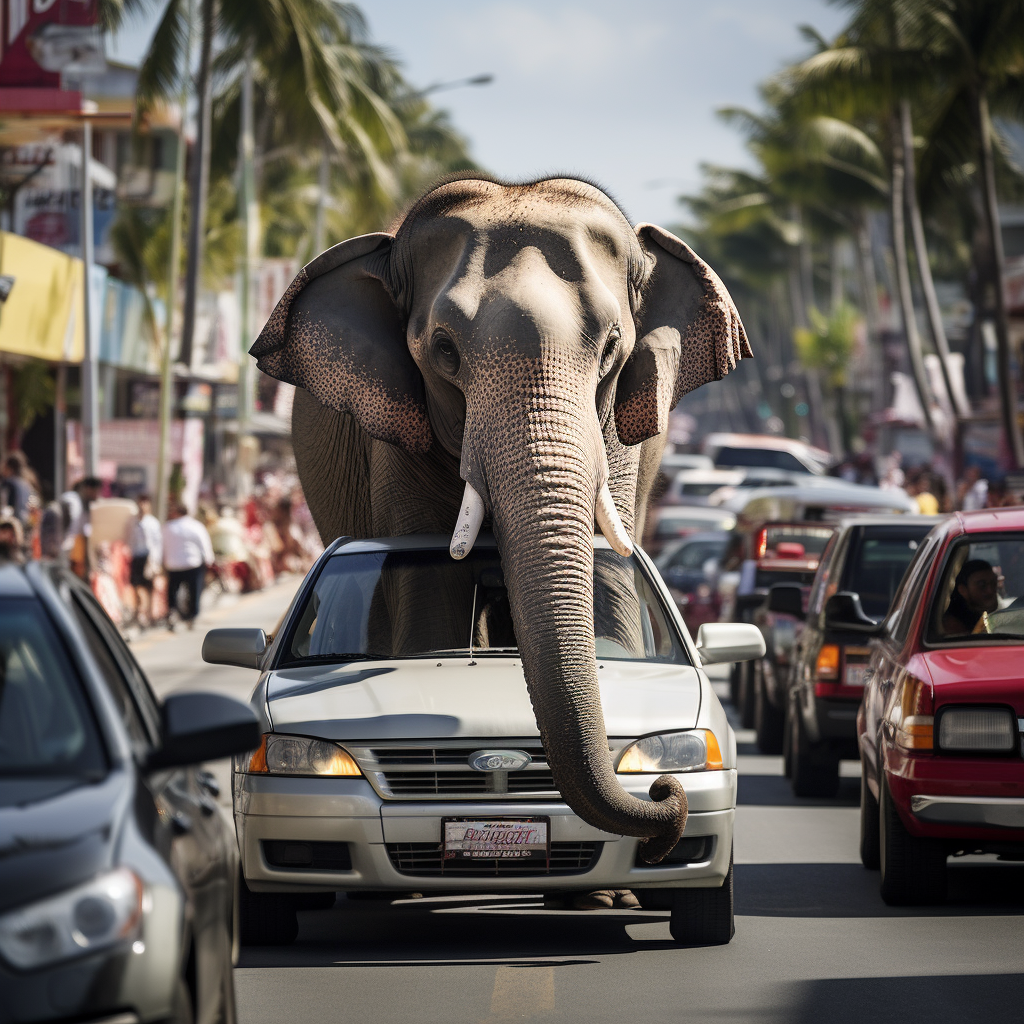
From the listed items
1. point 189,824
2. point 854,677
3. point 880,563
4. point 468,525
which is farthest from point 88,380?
point 189,824

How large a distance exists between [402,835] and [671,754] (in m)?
1.03

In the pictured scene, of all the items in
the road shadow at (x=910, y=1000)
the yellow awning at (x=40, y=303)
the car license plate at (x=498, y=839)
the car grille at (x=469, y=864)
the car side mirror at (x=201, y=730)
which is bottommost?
the road shadow at (x=910, y=1000)

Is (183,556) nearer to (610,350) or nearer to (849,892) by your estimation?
(610,350)

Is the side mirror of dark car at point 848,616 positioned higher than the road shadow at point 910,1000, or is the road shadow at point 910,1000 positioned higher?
the side mirror of dark car at point 848,616

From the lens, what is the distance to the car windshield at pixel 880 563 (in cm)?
1368

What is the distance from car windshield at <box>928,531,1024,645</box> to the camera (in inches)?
358

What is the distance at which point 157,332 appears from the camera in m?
44.7

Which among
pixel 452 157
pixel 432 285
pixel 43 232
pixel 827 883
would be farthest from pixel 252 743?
pixel 452 157

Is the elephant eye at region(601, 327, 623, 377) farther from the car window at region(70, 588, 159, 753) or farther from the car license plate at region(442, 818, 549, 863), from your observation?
the car window at region(70, 588, 159, 753)

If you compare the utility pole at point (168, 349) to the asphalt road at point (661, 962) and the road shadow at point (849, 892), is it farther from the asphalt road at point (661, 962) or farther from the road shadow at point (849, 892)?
the asphalt road at point (661, 962)

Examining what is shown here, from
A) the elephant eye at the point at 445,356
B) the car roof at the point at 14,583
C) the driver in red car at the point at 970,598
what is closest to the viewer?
the car roof at the point at 14,583

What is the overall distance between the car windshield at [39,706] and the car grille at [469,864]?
2778mm

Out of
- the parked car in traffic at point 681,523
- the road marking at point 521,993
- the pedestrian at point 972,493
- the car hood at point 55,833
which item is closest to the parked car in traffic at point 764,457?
the parked car in traffic at point 681,523

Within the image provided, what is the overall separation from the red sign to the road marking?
22116 mm
